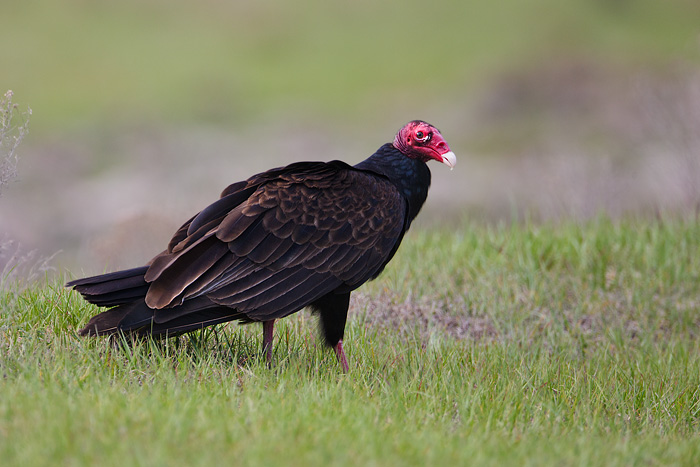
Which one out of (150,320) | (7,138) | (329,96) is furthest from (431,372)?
(329,96)

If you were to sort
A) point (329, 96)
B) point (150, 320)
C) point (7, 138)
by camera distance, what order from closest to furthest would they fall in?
point (150, 320)
point (7, 138)
point (329, 96)

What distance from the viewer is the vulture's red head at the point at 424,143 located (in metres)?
4.38

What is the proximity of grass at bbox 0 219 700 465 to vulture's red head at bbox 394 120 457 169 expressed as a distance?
1.07 metres

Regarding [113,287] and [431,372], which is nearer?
[113,287]

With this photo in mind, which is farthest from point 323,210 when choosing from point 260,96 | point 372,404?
point 260,96

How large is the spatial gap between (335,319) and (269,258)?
0.50 metres

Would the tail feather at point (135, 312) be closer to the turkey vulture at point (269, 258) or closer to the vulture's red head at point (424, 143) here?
the turkey vulture at point (269, 258)

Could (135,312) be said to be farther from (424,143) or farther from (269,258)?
(424,143)

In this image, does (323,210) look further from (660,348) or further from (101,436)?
(660,348)

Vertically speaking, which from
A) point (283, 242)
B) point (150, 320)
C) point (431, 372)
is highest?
point (283, 242)

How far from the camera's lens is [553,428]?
339cm

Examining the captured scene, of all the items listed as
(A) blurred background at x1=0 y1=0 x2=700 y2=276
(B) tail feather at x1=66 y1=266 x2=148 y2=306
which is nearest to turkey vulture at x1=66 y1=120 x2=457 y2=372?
(B) tail feather at x1=66 y1=266 x2=148 y2=306

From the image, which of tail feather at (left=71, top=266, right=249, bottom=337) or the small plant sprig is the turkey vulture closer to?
tail feather at (left=71, top=266, right=249, bottom=337)

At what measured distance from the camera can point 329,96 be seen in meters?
27.3
